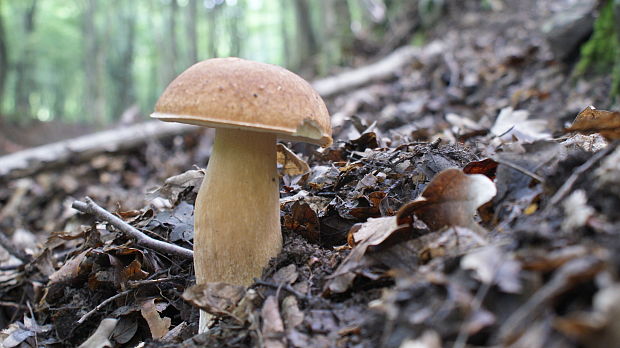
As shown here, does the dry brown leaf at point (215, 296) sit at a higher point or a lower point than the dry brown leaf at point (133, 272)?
higher

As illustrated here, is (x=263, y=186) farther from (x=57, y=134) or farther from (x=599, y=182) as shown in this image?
(x=57, y=134)

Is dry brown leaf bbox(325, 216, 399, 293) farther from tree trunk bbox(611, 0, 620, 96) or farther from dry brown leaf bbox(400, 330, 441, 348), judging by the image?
tree trunk bbox(611, 0, 620, 96)

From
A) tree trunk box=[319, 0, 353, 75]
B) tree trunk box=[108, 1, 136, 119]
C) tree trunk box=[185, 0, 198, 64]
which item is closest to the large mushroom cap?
tree trunk box=[319, 0, 353, 75]

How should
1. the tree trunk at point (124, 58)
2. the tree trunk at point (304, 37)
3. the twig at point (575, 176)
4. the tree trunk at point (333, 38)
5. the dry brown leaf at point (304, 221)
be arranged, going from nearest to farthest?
the twig at point (575, 176), the dry brown leaf at point (304, 221), the tree trunk at point (333, 38), the tree trunk at point (304, 37), the tree trunk at point (124, 58)

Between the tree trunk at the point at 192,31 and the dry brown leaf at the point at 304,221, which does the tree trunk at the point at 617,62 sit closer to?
the dry brown leaf at the point at 304,221

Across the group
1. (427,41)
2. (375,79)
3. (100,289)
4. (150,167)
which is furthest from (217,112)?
(427,41)

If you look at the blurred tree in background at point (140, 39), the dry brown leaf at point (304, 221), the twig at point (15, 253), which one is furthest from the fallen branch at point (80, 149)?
the dry brown leaf at point (304, 221)

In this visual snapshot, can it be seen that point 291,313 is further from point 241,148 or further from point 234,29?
point 234,29

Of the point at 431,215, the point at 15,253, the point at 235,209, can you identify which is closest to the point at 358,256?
the point at 431,215

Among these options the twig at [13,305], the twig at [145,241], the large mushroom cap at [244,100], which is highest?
the large mushroom cap at [244,100]
